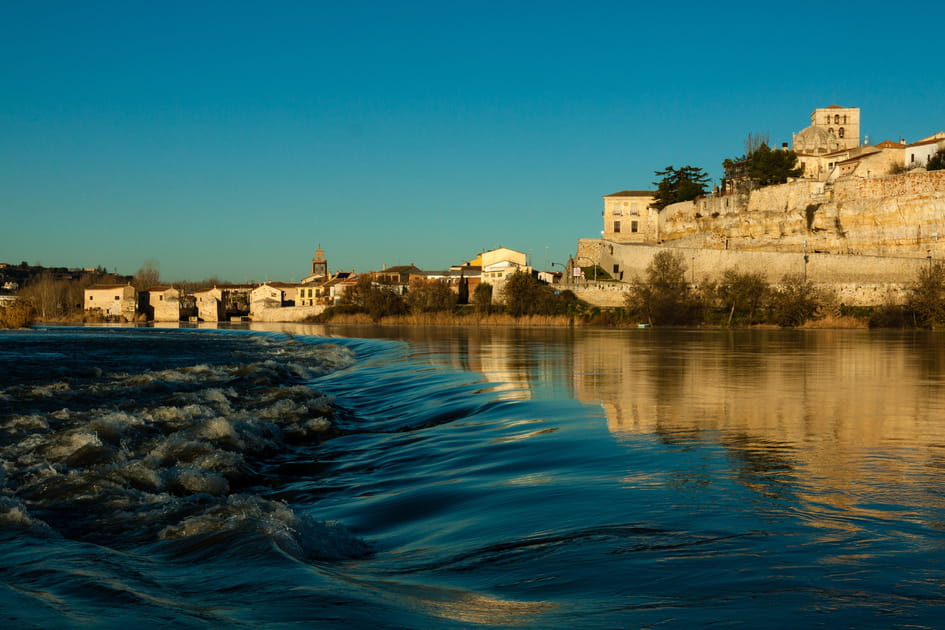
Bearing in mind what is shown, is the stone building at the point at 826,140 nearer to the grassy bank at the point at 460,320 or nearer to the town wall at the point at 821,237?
the town wall at the point at 821,237

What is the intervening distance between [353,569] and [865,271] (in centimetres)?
6259

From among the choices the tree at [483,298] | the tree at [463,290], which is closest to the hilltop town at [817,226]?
the tree at [483,298]

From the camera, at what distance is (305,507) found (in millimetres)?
6750

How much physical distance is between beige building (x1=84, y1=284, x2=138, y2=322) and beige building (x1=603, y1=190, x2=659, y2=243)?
58709 millimetres

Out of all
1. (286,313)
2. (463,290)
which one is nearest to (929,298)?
(463,290)

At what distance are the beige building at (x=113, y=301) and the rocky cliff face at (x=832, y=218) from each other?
66064mm

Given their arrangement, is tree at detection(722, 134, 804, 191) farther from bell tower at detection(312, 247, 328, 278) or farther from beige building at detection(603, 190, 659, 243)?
bell tower at detection(312, 247, 328, 278)

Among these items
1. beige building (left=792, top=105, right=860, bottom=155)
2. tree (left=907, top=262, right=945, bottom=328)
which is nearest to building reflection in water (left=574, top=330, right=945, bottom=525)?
tree (left=907, top=262, right=945, bottom=328)

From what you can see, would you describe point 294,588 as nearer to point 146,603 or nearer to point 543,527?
point 146,603

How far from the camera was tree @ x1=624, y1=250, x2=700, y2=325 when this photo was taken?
6172 centimetres

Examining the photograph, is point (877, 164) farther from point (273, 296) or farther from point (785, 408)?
point (273, 296)

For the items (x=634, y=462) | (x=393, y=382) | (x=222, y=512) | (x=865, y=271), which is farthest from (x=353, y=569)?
(x=865, y=271)

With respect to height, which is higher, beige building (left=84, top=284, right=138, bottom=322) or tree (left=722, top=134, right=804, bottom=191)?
tree (left=722, top=134, right=804, bottom=191)

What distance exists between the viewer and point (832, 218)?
64.2m
